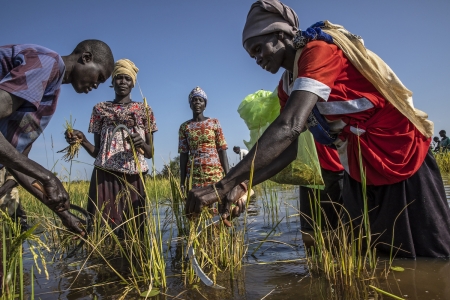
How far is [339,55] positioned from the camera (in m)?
2.14

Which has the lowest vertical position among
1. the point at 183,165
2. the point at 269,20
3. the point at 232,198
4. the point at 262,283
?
the point at 262,283

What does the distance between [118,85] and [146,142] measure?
26.9 inches

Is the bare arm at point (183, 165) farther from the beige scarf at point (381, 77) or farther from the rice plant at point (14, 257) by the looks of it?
the rice plant at point (14, 257)

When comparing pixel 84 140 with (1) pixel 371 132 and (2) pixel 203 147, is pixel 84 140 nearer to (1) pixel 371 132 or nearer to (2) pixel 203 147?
(2) pixel 203 147

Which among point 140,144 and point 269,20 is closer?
point 269,20

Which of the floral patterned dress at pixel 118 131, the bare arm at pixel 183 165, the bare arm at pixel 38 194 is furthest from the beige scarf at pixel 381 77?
the bare arm at pixel 183 165

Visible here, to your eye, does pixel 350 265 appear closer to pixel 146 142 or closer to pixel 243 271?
pixel 243 271

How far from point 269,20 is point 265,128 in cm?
118

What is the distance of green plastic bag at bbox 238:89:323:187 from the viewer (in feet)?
9.90

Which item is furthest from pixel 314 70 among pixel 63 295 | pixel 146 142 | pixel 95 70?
pixel 146 142

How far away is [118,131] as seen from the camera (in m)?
3.70

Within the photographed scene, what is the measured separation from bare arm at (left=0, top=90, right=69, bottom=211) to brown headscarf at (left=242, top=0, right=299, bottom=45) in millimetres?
1446

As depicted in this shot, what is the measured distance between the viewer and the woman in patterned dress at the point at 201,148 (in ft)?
14.5

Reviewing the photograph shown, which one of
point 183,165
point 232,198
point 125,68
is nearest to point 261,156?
point 232,198
